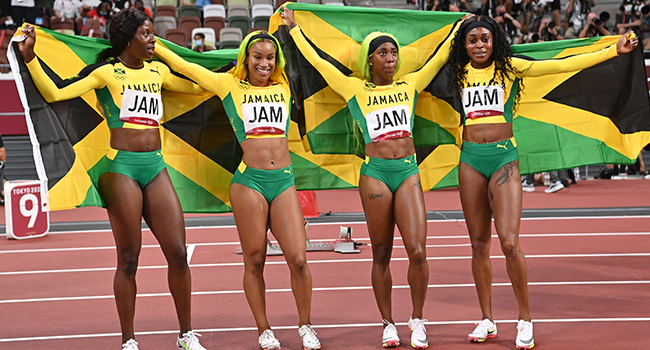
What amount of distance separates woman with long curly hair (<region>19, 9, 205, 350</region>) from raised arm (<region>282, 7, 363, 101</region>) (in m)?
1.09

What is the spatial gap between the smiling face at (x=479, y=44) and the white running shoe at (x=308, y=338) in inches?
86.5

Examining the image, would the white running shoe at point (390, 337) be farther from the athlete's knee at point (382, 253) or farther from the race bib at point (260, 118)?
the race bib at point (260, 118)

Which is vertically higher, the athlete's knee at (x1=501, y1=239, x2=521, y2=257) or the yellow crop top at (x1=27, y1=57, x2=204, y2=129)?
the yellow crop top at (x1=27, y1=57, x2=204, y2=129)

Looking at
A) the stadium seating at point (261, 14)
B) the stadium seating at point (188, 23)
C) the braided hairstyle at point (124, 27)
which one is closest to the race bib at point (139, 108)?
the braided hairstyle at point (124, 27)

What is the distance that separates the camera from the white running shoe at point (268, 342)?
426 cm

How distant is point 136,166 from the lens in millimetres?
4027

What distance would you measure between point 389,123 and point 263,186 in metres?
0.96

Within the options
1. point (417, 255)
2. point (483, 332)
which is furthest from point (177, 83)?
point (483, 332)

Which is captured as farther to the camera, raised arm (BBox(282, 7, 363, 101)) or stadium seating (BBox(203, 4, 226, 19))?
stadium seating (BBox(203, 4, 226, 19))

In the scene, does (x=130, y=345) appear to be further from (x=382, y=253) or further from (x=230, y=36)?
(x=230, y=36)

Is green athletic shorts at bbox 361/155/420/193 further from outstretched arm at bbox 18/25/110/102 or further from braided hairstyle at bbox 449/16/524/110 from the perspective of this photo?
outstretched arm at bbox 18/25/110/102

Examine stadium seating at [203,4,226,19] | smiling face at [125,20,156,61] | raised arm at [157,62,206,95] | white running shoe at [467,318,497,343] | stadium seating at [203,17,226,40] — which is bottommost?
white running shoe at [467,318,497,343]

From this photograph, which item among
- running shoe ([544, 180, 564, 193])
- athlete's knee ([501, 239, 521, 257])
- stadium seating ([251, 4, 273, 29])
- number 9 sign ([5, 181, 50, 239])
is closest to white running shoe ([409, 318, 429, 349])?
athlete's knee ([501, 239, 521, 257])

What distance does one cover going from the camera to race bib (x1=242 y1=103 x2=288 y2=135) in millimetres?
4242
